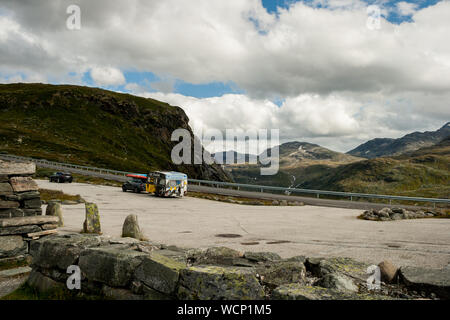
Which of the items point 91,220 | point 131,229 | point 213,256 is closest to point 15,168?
point 91,220

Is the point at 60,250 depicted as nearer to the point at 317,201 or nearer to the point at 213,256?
the point at 213,256

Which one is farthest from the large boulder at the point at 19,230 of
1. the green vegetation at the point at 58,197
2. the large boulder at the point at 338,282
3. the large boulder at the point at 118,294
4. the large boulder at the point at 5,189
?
the green vegetation at the point at 58,197

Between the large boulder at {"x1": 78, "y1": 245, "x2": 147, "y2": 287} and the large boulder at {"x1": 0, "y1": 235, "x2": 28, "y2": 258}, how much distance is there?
13.5ft

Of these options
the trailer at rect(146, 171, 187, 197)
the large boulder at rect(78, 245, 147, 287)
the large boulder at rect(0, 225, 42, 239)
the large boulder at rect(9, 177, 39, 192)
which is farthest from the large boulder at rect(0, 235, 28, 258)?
the trailer at rect(146, 171, 187, 197)

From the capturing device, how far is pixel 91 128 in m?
126

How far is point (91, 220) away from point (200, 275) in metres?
9.67

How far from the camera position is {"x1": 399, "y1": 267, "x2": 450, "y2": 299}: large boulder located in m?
4.79

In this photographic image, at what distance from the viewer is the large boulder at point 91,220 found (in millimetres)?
13016

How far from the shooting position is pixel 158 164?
125938 millimetres

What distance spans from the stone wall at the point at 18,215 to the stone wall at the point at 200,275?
2268mm

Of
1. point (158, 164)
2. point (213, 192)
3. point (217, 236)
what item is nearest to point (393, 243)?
point (217, 236)

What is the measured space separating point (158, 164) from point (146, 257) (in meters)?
123

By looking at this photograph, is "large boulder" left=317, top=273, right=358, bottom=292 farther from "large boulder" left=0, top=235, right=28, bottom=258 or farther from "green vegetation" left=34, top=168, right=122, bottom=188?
"green vegetation" left=34, top=168, right=122, bottom=188
